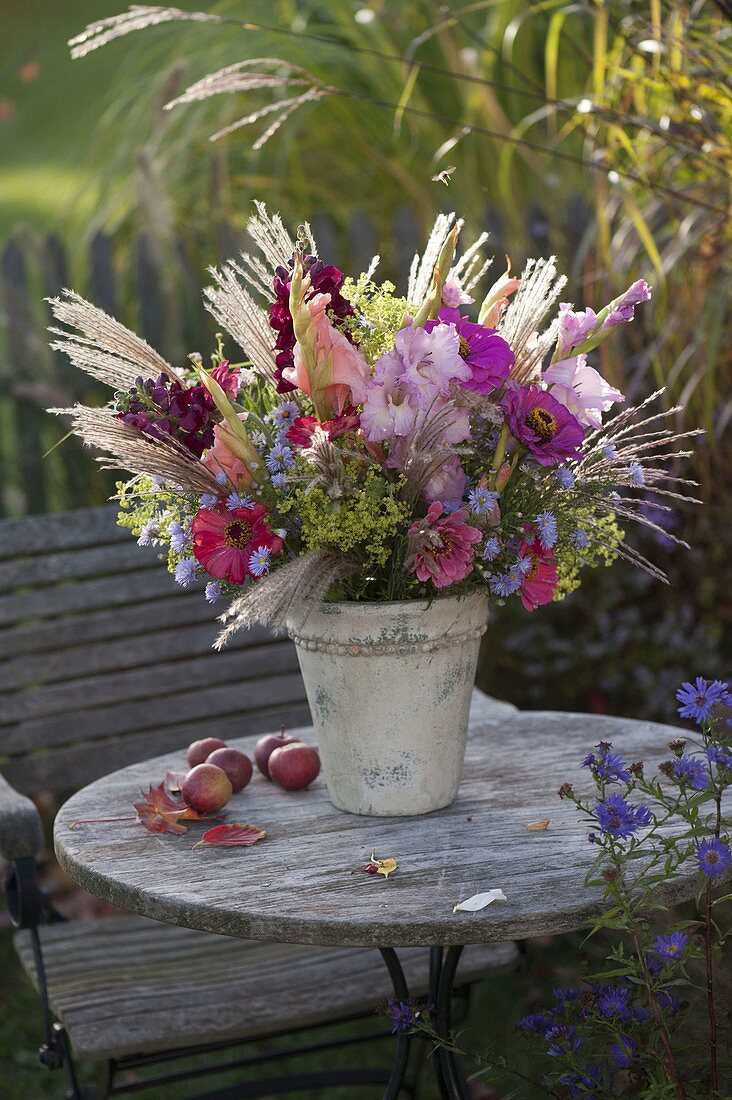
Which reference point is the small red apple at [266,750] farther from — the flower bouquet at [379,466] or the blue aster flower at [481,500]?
the blue aster flower at [481,500]

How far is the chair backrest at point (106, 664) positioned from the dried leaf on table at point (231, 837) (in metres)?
1.19

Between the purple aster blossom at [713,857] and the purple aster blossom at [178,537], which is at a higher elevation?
the purple aster blossom at [178,537]

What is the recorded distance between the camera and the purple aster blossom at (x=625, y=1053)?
1380 millimetres

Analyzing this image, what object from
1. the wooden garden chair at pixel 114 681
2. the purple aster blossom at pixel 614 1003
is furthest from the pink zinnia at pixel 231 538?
the wooden garden chair at pixel 114 681

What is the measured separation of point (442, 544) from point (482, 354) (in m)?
0.23

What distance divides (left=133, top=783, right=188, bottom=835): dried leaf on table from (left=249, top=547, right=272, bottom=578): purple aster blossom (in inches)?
15.4

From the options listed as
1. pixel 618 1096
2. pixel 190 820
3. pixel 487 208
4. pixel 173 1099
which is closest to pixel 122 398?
pixel 190 820

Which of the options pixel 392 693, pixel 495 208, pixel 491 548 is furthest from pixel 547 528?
pixel 495 208

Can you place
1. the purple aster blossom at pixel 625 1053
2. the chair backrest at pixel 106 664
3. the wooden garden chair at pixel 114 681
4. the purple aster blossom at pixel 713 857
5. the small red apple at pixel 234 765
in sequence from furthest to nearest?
the chair backrest at pixel 106 664, the wooden garden chair at pixel 114 681, the small red apple at pixel 234 765, the purple aster blossom at pixel 625 1053, the purple aster blossom at pixel 713 857

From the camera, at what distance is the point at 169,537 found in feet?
5.20

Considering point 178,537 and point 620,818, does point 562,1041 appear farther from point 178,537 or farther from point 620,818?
point 178,537

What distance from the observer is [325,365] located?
1.44m

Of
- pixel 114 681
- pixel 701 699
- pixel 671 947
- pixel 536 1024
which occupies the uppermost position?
pixel 701 699

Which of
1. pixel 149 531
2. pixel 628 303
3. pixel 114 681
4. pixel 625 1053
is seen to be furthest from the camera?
pixel 114 681
